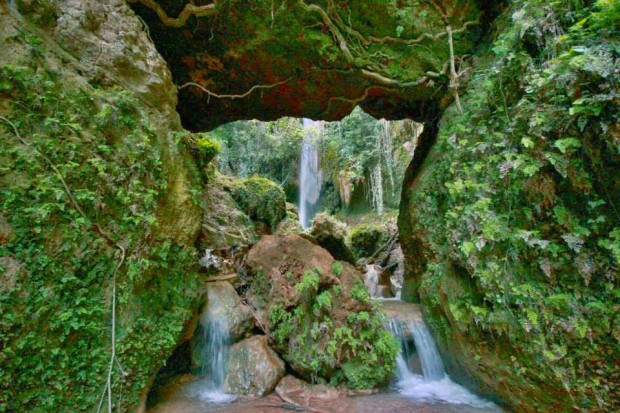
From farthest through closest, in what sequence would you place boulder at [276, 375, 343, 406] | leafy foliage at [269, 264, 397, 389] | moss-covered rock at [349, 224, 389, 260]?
moss-covered rock at [349, 224, 389, 260] < leafy foliage at [269, 264, 397, 389] < boulder at [276, 375, 343, 406]

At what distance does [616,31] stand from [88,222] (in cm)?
537

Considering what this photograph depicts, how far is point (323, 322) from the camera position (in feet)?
16.2

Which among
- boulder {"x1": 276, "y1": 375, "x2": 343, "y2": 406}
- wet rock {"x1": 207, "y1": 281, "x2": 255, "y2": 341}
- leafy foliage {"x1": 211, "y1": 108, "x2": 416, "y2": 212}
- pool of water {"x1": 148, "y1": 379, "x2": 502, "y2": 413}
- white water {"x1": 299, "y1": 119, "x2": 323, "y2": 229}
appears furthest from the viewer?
white water {"x1": 299, "y1": 119, "x2": 323, "y2": 229}

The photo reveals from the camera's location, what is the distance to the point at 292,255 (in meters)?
5.67

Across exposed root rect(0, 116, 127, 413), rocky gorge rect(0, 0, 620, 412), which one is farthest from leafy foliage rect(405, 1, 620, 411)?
exposed root rect(0, 116, 127, 413)

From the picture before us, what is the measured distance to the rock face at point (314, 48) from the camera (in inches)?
210

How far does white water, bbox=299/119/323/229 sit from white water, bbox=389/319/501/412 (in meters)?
11.9

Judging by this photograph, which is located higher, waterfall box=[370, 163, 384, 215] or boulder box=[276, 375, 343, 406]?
waterfall box=[370, 163, 384, 215]

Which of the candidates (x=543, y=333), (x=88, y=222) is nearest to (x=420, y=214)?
(x=543, y=333)

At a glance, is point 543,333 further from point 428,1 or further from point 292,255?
point 428,1

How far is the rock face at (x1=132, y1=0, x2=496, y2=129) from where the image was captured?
17.5 feet

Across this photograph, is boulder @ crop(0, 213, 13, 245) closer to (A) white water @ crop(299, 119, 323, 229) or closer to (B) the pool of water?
(B) the pool of water

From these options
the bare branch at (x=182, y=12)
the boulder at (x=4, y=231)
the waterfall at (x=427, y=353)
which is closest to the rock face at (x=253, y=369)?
the waterfall at (x=427, y=353)

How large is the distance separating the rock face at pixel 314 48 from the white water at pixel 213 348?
14.5 feet
